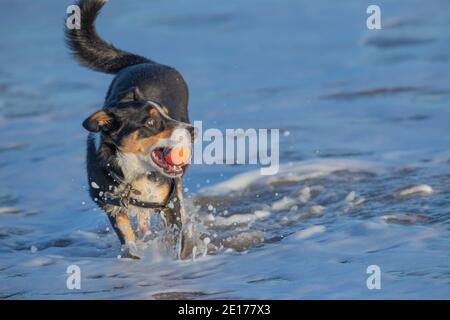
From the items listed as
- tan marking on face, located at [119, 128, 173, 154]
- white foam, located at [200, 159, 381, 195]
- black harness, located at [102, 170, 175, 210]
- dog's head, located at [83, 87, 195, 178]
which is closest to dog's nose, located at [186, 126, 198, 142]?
dog's head, located at [83, 87, 195, 178]

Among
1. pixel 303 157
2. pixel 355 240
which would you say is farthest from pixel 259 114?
pixel 355 240

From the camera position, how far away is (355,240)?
6039mm

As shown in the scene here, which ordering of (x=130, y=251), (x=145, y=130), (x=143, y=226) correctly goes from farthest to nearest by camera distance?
Answer: (x=143, y=226) → (x=130, y=251) → (x=145, y=130)

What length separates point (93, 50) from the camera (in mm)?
6781

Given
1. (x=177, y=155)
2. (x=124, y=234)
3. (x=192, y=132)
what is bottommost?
(x=124, y=234)

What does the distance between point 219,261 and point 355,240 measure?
2.68 ft

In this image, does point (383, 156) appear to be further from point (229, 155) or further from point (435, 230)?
point (435, 230)

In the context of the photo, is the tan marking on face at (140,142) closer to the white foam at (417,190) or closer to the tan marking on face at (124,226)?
the tan marking on face at (124,226)

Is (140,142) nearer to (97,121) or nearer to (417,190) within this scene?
(97,121)

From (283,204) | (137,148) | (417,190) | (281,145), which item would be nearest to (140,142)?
(137,148)

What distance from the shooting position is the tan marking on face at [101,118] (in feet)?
18.2

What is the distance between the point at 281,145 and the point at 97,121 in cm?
316

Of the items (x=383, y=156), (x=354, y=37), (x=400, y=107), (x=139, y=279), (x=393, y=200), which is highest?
(x=354, y=37)

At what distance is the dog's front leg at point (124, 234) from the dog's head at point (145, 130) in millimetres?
478
